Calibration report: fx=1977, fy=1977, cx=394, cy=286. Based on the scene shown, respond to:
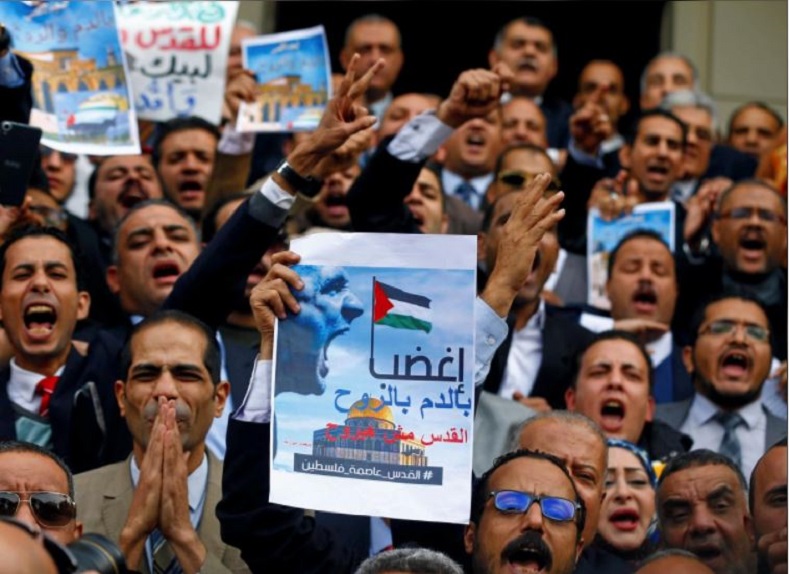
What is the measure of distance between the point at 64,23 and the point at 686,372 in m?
3.10

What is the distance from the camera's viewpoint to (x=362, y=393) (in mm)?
5625

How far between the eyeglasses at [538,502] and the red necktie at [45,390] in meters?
1.84

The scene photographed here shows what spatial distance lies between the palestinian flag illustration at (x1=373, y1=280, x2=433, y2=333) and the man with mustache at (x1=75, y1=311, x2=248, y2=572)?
2.80 feet

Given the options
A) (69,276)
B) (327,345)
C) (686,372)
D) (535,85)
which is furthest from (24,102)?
(535,85)

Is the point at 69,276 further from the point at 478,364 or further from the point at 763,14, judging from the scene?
the point at 763,14

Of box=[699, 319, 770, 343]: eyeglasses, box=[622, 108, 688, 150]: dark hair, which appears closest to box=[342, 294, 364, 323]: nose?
box=[699, 319, 770, 343]: eyeglasses

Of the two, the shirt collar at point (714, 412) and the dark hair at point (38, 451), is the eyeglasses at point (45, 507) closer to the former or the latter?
the dark hair at point (38, 451)

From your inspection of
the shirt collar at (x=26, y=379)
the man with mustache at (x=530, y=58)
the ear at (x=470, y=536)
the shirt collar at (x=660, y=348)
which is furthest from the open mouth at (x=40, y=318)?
the man with mustache at (x=530, y=58)

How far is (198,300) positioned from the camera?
6883 millimetres

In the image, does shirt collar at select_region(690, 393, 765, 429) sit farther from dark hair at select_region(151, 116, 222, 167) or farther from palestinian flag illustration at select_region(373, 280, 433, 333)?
palestinian flag illustration at select_region(373, 280, 433, 333)

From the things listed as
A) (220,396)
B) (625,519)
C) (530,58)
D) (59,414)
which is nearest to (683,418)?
(625,519)

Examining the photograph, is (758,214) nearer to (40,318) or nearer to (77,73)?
(77,73)

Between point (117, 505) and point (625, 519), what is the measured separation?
1.85 metres

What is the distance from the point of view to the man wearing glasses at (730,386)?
803 cm
